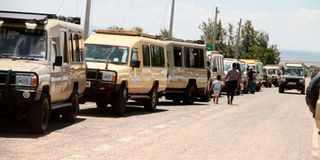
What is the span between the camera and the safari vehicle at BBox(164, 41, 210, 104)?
89.4 feet

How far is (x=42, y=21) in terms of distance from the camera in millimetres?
14180

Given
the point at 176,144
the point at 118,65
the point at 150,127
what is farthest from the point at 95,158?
the point at 118,65

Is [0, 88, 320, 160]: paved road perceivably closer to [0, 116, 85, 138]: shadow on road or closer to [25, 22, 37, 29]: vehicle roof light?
[0, 116, 85, 138]: shadow on road

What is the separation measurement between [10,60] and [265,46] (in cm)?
13031

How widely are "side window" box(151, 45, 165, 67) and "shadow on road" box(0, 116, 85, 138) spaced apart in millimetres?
5887

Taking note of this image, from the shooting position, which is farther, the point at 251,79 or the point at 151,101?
the point at 251,79

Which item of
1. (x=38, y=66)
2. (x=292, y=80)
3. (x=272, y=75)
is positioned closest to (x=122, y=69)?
(x=38, y=66)

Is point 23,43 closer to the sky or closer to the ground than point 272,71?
closer to the sky

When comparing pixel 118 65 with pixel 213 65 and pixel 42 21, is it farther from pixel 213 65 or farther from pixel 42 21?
pixel 213 65

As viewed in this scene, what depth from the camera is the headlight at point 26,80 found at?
12.9 meters

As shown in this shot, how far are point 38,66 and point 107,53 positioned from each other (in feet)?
22.1

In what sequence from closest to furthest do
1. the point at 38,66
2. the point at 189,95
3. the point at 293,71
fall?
1. the point at 38,66
2. the point at 189,95
3. the point at 293,71

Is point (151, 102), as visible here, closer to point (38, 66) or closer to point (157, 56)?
point (157, 56)

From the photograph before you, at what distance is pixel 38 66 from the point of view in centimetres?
1357
